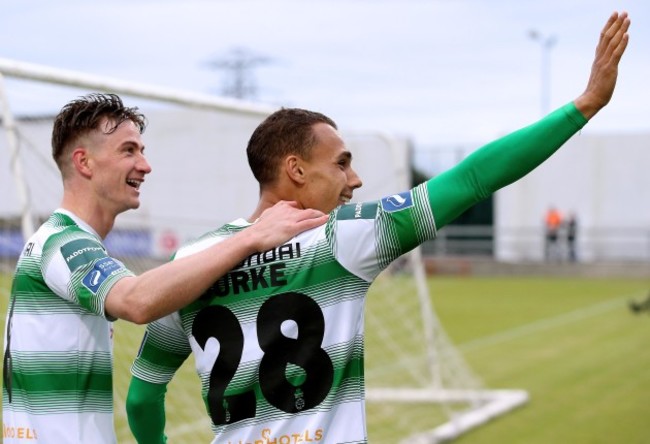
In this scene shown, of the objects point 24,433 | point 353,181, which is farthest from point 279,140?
point 24,433

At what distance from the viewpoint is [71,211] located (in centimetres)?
349

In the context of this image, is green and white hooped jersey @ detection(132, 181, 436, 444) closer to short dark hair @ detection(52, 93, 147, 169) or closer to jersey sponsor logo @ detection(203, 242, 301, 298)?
jersey sponsor logo @ detection(203, 242, 301, 298)

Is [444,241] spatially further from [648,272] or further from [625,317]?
[625,317]

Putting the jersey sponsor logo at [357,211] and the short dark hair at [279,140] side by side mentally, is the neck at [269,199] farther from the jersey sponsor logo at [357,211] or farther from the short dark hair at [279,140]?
the jersey sponsor logo at [357,211]

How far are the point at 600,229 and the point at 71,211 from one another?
108 ft

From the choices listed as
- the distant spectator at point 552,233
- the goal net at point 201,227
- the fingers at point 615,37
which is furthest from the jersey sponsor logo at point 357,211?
the distant spectator at point 552,233

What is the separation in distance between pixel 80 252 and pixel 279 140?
64 centimetres

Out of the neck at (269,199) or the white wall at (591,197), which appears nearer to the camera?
the neck at (269,199)

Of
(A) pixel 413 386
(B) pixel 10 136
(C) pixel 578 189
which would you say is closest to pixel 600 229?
(C) pixel 578 189

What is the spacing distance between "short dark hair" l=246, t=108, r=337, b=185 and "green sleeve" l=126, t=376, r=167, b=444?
2.47 ft

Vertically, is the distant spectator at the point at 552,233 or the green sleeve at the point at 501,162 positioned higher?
the green sleeve at the point at 501,162

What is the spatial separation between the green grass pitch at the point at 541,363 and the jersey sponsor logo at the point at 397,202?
4.74 meters

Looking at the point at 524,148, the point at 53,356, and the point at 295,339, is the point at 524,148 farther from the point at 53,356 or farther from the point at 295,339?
the point at 53,356

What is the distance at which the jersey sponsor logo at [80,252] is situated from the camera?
3215 millimetres
